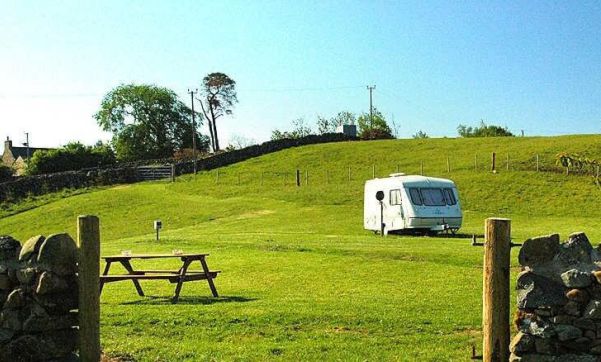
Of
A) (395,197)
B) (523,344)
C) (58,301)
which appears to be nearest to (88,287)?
(58,301)

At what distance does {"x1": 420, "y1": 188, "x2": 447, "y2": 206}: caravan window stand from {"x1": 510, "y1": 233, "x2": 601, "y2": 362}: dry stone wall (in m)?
22.6

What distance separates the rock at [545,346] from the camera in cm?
714

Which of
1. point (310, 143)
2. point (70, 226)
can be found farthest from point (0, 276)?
point (310, 143)

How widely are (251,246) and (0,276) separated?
16338mm

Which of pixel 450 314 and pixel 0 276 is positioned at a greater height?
pixel 0 276

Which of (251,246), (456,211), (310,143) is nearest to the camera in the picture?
(251,246)

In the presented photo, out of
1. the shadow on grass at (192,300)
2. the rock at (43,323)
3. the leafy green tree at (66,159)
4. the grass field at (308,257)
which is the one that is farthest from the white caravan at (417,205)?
the leafy green tree at (66,159)

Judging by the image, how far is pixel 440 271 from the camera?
16859mm

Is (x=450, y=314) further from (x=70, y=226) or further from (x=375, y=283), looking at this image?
(x=70, y=226)

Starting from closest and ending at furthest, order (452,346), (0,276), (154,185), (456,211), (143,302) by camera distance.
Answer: (0,276)
(452,346)
(143,302)
(456,211)
(154,185)

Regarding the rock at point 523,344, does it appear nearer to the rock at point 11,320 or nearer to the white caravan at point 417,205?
the rock at point 11,320

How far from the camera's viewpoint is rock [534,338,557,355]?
714 cm

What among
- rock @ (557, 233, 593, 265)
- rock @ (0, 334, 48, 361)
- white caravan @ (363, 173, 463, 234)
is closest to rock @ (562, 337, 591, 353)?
rock @ (557, 233, 593, 265)

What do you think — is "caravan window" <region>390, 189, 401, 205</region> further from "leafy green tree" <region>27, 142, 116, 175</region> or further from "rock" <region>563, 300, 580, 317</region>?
"leafy green tree" <region>27, 142, 116, 175</region>
